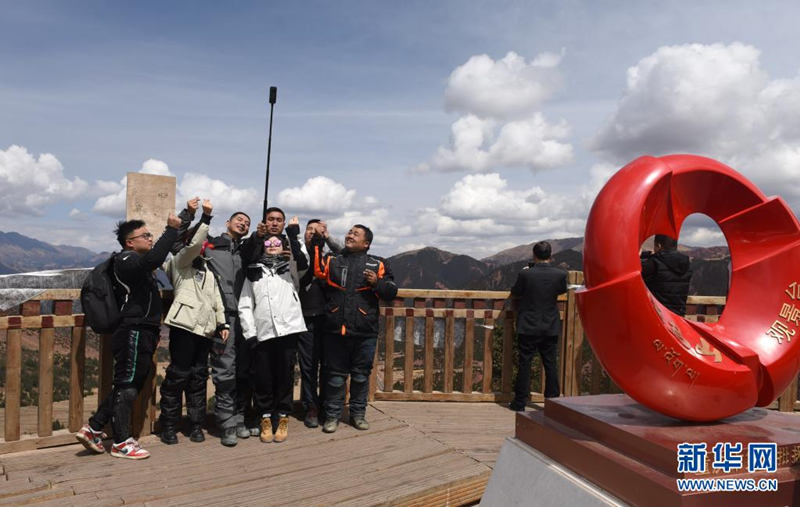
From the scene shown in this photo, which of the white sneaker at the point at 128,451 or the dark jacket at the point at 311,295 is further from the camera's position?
the dark jacket at the point at 311,295

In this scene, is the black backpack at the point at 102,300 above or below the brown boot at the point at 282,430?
above

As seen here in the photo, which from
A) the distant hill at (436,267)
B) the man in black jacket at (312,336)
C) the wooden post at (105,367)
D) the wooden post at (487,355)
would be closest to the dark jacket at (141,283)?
the wooden post at (105,367)

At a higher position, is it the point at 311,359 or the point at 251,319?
the point at 251,319

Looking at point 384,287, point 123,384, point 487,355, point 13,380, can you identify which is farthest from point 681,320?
point 13,380

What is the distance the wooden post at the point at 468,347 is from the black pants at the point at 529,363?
463 millimetres

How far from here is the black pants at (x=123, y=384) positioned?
3.81 meters

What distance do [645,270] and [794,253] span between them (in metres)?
1.89

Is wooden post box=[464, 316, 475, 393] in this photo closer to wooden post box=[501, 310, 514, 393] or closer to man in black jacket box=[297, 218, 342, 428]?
wooden post box=[501, 310, 514, 393]

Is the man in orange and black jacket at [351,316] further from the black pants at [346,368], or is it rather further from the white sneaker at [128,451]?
the white sneaker at [128,451]

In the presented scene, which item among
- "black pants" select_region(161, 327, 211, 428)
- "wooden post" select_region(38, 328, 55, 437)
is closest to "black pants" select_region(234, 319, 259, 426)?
"black pants" select_region(161, 327, 211, 428)

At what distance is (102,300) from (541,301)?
370 centimetres

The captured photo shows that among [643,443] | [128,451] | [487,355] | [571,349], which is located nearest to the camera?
[643,443]

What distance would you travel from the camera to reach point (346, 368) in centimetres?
467

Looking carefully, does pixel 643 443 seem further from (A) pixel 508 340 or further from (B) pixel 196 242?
(A) pixel 508 340
